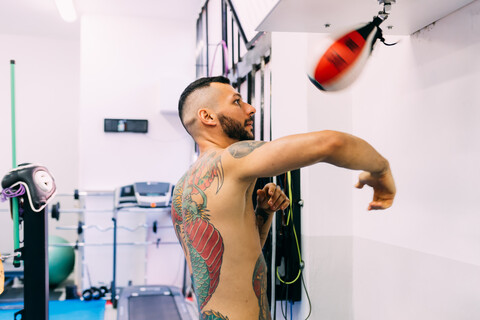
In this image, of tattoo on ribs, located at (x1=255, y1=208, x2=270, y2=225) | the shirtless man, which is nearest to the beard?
the shirtless man

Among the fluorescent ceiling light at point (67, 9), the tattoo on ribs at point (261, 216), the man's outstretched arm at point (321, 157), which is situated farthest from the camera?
the fluorescent ceiling light at point (67, 9)

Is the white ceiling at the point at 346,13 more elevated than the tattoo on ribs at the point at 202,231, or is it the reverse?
the white ceiling at the point at 346,13

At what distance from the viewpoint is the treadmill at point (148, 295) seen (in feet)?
13.5

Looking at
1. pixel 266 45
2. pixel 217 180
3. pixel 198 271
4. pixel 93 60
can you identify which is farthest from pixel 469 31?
pixel 93 60

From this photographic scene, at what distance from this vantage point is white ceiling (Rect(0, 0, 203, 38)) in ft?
17.1

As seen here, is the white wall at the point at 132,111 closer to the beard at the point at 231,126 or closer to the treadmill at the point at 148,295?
the treadmill at the point at 148,295

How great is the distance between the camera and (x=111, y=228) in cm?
512

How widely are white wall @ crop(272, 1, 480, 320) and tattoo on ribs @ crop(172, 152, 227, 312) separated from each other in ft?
1.82

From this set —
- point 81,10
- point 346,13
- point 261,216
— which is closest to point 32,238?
point 261,216

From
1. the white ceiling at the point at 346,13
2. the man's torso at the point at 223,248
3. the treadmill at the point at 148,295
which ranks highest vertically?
the white ceiling at the point at 346,13

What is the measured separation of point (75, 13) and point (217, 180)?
4.69 m

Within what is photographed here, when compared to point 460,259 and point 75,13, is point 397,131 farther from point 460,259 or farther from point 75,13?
point 75,13

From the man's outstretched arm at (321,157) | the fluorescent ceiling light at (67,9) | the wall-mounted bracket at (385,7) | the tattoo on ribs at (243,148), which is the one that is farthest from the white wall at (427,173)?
the fluorescent ceiling light at (67,9)

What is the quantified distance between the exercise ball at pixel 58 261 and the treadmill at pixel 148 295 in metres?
1.01
